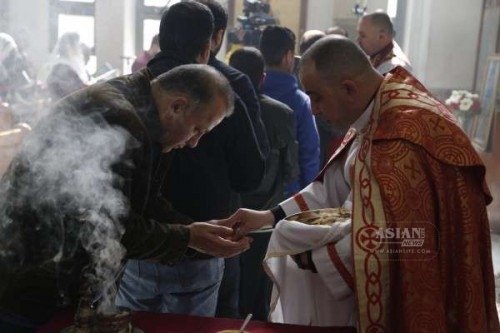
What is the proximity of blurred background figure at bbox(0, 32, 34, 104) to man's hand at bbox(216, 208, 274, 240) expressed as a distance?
8.64 ft

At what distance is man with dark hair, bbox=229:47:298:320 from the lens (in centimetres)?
334

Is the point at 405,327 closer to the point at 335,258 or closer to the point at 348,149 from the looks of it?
the point at 335,258

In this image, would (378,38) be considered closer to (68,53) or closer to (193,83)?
(68,53)

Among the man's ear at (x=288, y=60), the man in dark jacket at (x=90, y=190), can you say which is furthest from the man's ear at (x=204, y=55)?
the man's ear at (x=288, y=60)

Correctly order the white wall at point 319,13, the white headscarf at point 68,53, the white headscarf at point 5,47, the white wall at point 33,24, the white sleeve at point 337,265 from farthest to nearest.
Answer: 1. the white wall at point 319,13
2. the white wall at point 33,24
3. the white headscarf at point 68,53
4. the white headscarf at point 5,47
5. the white sleeve at point 337,265

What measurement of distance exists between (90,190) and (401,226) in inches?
35.1

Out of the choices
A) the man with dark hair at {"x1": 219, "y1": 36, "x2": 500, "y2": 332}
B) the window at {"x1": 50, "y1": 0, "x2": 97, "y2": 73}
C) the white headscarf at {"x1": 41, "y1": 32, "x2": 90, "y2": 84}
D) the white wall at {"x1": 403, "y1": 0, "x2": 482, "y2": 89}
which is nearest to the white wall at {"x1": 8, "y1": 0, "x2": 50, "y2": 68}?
the window at {"x1": 50, "y1": 0, "x2": 97, "y2": 73}

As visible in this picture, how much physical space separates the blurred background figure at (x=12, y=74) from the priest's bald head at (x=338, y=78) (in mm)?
2937

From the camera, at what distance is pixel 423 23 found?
9.55 meters

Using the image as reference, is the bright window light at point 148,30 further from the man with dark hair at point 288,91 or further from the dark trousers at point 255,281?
the dark trousers at point 255,281

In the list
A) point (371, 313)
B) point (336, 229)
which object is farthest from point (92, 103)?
point (371, 313)

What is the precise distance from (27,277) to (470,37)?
787cm

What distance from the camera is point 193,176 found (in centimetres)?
265

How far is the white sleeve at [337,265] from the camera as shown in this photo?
6.83 feet
